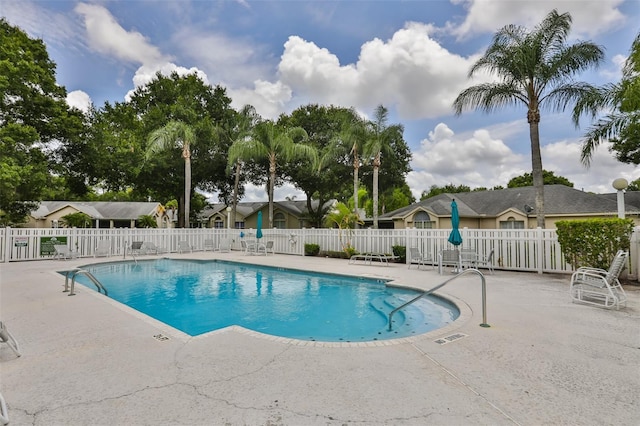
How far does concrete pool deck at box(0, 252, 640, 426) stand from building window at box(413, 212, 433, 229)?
58.1ft

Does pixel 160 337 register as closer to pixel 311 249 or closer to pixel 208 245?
pixel 311 249

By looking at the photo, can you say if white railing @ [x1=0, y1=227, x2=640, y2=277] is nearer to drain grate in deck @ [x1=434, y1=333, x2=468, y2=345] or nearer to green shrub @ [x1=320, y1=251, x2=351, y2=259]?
green shrub @ [x1=320, y1=251, x2=351, y2=259]

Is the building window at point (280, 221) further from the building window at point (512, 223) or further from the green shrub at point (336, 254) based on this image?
the building window at point (512, 223)

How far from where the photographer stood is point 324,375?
9.81 feet

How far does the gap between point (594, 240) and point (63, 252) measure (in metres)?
18.9

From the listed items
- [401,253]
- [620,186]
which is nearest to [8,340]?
[401,253]

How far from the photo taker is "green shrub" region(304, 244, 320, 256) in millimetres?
16125

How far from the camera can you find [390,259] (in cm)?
1340

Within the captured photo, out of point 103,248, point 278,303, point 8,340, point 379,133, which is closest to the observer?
point 8,340

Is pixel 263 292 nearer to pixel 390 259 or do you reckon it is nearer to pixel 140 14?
pixel 390 259

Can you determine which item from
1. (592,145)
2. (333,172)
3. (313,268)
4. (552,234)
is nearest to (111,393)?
(313,268)

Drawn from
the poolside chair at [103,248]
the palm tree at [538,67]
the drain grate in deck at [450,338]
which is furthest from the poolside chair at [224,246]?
the drain grate in deck at [450,338]

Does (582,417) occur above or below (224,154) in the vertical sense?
below

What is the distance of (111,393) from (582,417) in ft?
12.4
